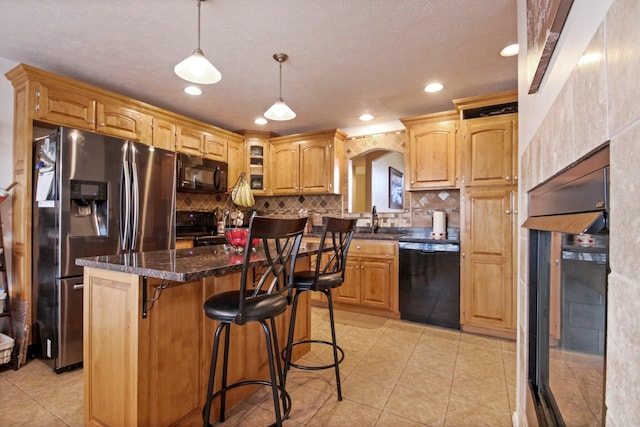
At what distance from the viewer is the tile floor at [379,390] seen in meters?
1.78

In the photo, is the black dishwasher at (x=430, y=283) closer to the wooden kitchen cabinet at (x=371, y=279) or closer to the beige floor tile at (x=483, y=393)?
the wooden kitchen cabinet at (x=371, y=279)

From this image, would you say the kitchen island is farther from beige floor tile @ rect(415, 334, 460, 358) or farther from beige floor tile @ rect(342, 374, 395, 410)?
beige floor tile @ rect(415, 334, 460, 358)

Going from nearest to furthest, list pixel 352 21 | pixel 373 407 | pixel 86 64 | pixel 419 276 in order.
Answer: pixel 373 407 → pixel 352 21 → pixel 86 64 → pixel 419 276

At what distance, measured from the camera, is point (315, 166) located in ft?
14.0

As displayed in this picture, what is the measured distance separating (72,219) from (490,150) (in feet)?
11.7

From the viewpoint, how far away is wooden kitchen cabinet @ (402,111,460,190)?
335 cm

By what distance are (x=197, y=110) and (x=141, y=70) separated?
1044 mm

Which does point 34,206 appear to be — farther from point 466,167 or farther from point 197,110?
point 466,167

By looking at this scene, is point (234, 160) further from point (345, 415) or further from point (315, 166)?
point (345, 415)

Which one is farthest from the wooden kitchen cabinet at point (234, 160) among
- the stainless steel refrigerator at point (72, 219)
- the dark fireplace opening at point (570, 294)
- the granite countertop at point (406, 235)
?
the dark fireplace opening at point (570, 294)

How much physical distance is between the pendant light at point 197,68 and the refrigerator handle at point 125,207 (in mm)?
1274

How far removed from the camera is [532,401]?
1.18 meters

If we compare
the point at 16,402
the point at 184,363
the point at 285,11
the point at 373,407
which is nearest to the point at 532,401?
the point at 373,407

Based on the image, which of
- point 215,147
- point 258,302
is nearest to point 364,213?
point 215,147
